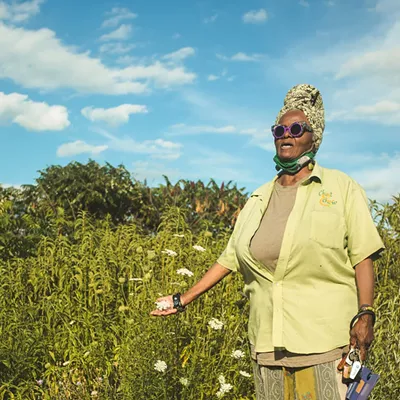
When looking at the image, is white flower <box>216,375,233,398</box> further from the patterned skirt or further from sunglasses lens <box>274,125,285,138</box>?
sunglasses lens <box>274,125,285,138</box>

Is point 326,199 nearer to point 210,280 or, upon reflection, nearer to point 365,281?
point 365,281

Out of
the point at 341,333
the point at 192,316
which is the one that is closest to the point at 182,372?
the point at 192,316

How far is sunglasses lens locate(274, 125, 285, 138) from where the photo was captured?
9.32 ft

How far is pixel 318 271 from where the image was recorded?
2602 millimetres

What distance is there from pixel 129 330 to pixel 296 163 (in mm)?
2207

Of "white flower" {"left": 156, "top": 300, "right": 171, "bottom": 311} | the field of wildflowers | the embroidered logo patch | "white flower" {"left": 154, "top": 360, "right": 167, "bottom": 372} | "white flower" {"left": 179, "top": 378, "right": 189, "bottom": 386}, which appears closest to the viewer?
the embroidered logo patch

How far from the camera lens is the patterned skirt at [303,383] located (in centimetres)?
256

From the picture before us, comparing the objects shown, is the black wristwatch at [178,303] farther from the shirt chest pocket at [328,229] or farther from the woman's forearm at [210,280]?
the shirt chest pocket at [328,229]

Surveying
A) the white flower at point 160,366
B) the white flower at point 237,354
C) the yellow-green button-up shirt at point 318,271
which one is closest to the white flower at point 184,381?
the white flower at point 160,366

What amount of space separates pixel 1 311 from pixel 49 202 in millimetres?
3306

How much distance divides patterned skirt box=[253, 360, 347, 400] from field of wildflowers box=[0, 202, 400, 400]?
1144 mm

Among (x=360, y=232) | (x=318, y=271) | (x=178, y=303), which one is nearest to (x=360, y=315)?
(x=318, y=271)

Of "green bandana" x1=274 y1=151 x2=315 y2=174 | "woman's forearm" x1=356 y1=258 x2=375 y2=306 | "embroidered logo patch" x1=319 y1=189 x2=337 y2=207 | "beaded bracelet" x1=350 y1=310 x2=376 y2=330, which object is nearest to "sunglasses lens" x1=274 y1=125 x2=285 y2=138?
"green bandana" x1=274 y1=151 x2=315 y2=174

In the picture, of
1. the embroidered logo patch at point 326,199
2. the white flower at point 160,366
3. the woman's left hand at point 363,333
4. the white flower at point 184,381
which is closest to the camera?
the woman's left hand at point 363,333
